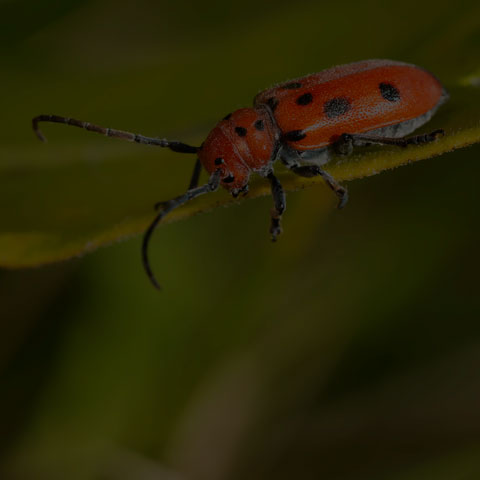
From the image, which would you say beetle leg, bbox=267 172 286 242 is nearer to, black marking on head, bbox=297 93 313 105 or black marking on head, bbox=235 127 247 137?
black marking on head, bbox=235 127 247 137

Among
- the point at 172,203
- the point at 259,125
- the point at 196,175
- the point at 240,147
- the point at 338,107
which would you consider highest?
the point at 338,107

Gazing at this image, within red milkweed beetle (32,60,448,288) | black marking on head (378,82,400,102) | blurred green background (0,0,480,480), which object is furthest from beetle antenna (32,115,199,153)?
black marking on head (378,82,400,102)

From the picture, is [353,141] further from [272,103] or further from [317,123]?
[272,103]

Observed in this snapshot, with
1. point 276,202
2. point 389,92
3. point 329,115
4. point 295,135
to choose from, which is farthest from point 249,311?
point 389,92

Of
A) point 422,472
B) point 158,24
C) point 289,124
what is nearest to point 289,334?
point 422,472

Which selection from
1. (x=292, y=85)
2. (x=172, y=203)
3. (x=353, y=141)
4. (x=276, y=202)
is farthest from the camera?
(x=292, y=85)

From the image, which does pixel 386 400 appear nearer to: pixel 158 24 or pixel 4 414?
pixel 4 414
